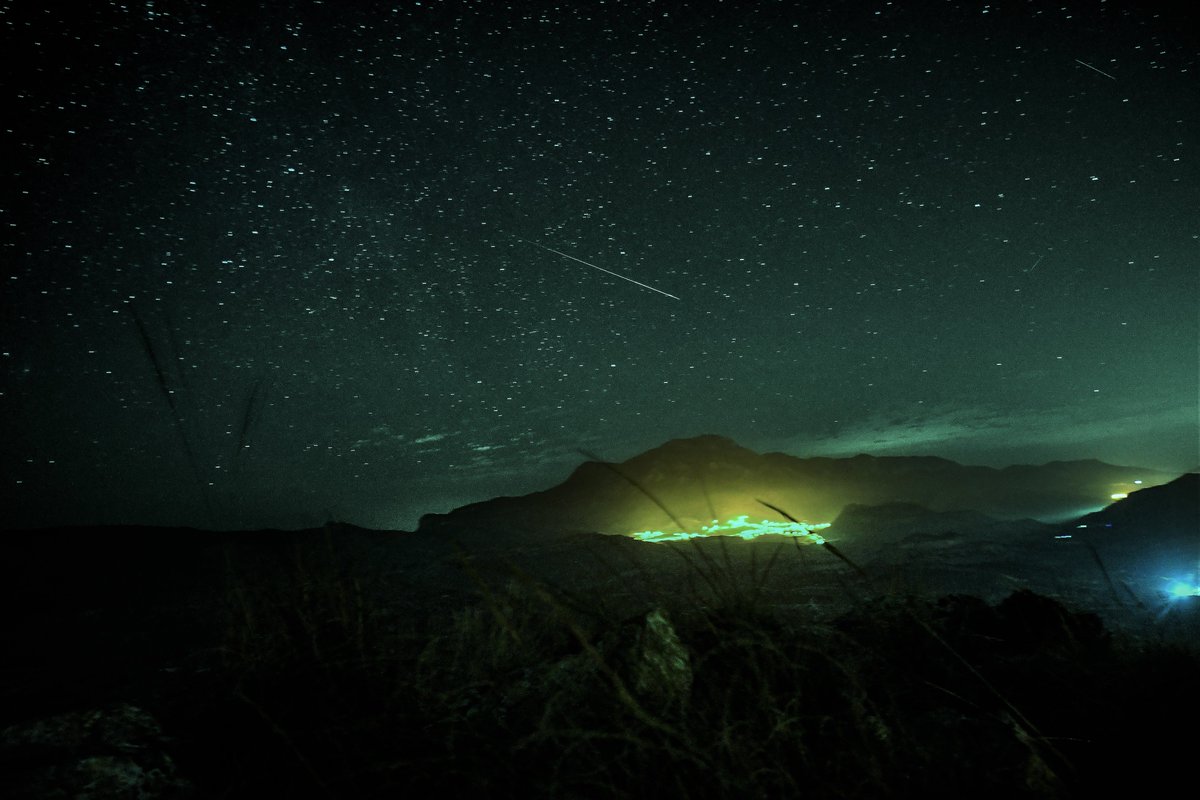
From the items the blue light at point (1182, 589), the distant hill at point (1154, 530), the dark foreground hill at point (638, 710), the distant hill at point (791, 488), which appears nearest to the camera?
the dark foreground hill at point (638, 710)

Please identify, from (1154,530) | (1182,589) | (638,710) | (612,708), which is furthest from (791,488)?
(638,710)

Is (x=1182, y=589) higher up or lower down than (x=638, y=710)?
lower down

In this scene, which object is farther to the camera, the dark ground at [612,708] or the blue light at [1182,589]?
the blue light at [1182,589]

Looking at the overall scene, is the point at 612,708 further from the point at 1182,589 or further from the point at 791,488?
the point at 791,488

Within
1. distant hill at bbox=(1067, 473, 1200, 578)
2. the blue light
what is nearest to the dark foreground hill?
the blue light

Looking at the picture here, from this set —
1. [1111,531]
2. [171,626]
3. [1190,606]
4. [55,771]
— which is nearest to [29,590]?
[171,626]

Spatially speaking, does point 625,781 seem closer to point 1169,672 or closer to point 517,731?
point 517,731

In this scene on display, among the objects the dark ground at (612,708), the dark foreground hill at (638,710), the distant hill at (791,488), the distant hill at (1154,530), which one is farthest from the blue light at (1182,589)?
the distant hill at (791,488)

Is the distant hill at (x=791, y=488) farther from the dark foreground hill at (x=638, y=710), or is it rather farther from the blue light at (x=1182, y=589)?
the dark foreground hill at (x=638, y=710)
